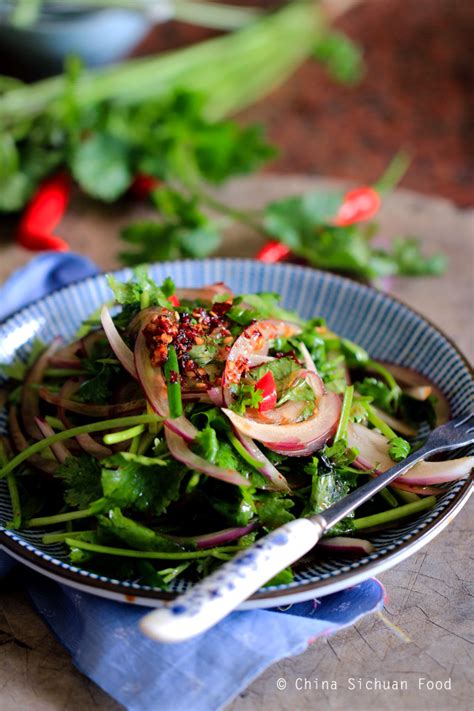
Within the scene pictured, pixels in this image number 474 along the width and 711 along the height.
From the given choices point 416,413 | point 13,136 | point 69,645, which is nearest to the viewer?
point 69,645

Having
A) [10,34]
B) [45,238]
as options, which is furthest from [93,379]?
[10,34]

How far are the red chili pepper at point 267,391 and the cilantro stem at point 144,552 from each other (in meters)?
0.44

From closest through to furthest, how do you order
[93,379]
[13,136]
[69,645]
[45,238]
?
[69,645]
[93,379]
[45,238]
[13,136]

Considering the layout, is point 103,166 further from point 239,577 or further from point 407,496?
point 239,577

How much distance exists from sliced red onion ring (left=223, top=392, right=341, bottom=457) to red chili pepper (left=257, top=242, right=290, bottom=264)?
173 cm

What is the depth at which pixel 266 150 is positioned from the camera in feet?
14.6

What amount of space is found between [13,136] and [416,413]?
3000 mm

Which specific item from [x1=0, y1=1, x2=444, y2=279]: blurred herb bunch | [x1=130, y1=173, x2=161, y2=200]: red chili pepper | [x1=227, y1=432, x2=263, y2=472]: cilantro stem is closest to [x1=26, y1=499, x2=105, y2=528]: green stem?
[x1=227, y1=432, x2=263, y2=472]: cilantro stem

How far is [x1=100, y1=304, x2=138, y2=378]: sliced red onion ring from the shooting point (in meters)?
2.53

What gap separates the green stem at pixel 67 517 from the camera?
2.25 m

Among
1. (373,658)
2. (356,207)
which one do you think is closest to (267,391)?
(373,658)

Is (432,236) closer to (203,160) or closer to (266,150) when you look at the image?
(266,150)

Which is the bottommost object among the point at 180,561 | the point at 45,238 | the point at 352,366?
the point at 45,238

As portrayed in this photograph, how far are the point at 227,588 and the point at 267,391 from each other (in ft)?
2.38
